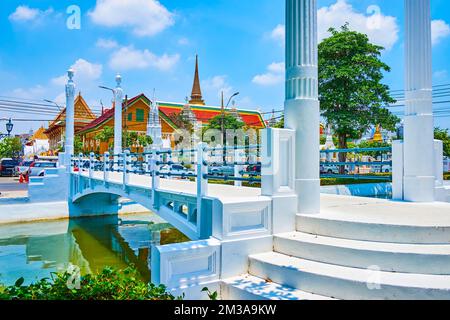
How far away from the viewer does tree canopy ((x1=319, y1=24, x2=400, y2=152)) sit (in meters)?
20.8

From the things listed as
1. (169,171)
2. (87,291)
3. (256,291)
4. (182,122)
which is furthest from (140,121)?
(87,291)

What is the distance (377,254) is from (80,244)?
13.4 meters

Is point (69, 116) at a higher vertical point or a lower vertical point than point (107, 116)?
lower

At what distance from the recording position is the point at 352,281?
409cm

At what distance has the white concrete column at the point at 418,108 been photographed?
291 inches

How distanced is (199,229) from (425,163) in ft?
15.9

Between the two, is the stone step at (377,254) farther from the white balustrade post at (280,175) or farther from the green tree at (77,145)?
the green tree at (77,145)

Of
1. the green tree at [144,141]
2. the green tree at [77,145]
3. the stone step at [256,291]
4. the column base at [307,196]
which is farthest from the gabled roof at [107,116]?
the stone step at [256,291]

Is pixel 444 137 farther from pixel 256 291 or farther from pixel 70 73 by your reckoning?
pixel 256 291

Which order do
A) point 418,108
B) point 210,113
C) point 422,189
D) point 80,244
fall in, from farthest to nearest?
point 210,113
point 80,244
point 418,108
point 422,189

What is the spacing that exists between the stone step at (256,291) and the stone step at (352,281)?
10 cm

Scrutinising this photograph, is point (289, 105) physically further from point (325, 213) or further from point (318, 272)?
point (318, 272)

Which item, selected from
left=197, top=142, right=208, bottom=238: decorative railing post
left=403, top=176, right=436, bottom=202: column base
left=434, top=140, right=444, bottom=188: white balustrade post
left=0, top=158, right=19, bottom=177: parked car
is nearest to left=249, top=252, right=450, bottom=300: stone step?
left=197, top=142, right=208, bottom=238: decorative railing post

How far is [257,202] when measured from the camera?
5.43 meters
